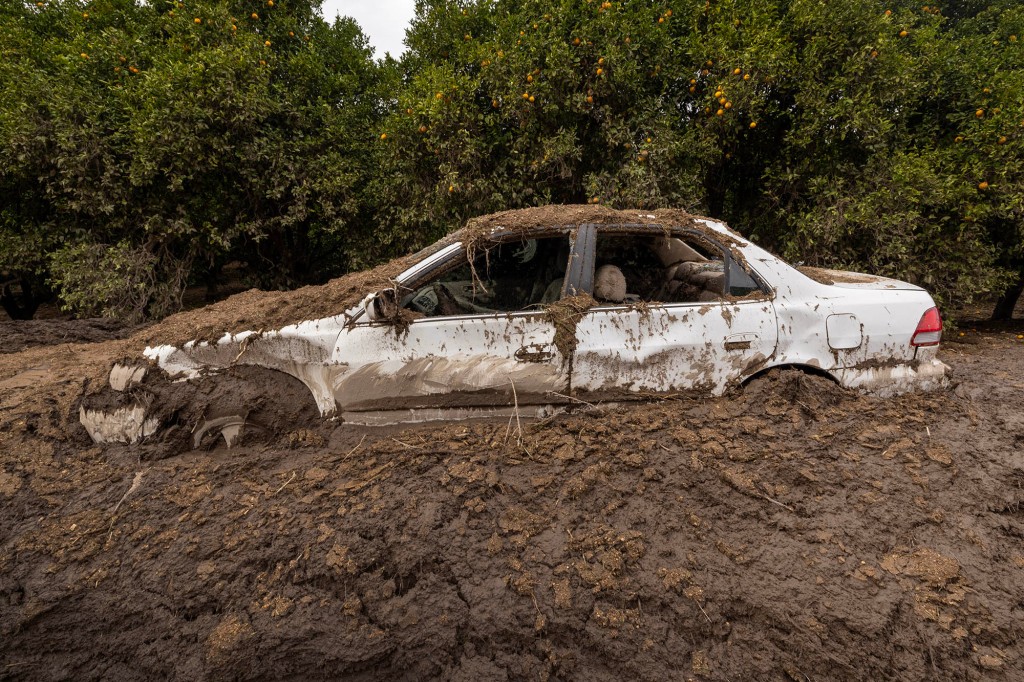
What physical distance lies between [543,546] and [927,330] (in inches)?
115

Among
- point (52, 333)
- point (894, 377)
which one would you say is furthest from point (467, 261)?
point (52, 333)

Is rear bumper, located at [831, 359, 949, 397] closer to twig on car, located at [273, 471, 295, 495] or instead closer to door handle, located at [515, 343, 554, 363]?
door handle, located at [515, 343, 554, 363]

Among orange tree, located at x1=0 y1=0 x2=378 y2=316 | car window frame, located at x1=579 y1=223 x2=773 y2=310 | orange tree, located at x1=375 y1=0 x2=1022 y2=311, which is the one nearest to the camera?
car window frame, located at x1=579 y1=223 x2=773 y2=310

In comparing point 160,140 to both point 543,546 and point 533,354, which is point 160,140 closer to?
point 533,354

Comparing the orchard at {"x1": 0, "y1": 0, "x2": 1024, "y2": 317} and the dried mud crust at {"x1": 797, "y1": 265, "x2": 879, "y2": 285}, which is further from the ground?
the orchard at {"x1": 0, "y1": 0, "x2": 1024, "y2": 317}

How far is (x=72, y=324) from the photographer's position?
17.6 ft

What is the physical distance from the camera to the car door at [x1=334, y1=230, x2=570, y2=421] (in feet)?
9.10

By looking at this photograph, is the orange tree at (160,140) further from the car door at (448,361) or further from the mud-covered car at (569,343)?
the car door at (448,361)

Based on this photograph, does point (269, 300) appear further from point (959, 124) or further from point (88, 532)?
point (959, 124)

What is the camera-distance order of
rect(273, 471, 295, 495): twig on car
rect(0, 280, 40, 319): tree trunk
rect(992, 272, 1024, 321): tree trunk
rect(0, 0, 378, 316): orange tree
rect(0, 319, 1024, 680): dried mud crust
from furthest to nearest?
rect(0, 280, 40, 319): tree trunk → rect(992, 272, 1024, 321): tree trunk → rect(0, 0, 378, 316): orange tree → rect(273, 471, 295, 495): twig on car → rect(0, 319, 1024, 680): dried mud crust

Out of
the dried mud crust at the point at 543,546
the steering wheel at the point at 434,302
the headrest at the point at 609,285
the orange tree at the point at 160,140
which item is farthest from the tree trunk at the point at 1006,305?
the orange tree at the point at 160,140

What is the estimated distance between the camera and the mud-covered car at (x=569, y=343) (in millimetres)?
2793

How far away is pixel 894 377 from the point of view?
303 centimetres

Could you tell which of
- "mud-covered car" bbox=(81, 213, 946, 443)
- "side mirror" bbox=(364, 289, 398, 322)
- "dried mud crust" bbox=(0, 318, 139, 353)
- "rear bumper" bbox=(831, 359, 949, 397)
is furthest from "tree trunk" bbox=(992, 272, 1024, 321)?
"dried mud crust" bbox=(0, 318, 139, 353)
